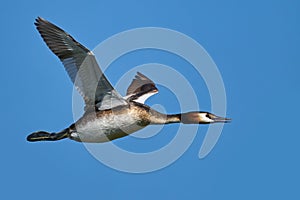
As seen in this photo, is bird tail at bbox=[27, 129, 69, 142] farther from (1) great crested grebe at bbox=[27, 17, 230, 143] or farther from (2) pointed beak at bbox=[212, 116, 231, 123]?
(2) pointed beak at bbox=[212, 116, 231, 123]

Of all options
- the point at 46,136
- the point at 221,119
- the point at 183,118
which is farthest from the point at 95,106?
the point at 221,119

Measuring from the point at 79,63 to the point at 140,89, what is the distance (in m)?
3.17

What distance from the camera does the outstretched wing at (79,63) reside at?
1273cm

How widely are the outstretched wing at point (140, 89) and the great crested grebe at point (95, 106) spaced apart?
Answer: 1403mm

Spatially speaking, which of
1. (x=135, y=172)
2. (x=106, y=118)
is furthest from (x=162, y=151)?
(x=106, y=118)

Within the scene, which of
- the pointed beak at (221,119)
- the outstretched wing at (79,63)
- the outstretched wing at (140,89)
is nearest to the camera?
the outstretched wing at (79,63)

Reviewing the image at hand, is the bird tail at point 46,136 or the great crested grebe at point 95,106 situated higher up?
the great crested grebe at point 95,106

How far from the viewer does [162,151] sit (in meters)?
14.7

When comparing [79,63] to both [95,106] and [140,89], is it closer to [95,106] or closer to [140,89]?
[95,106]

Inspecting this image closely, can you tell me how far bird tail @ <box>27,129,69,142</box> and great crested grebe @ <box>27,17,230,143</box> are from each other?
0.02 m

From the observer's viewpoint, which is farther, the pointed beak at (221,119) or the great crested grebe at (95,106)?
the pointed beak at (221,119)

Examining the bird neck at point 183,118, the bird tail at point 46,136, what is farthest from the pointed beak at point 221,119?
the bird tail at point 46,136

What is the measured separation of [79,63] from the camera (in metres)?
12.9

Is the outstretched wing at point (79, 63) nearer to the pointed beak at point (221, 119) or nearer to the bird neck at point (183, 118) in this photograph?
the bird neck at point (183, 118)
